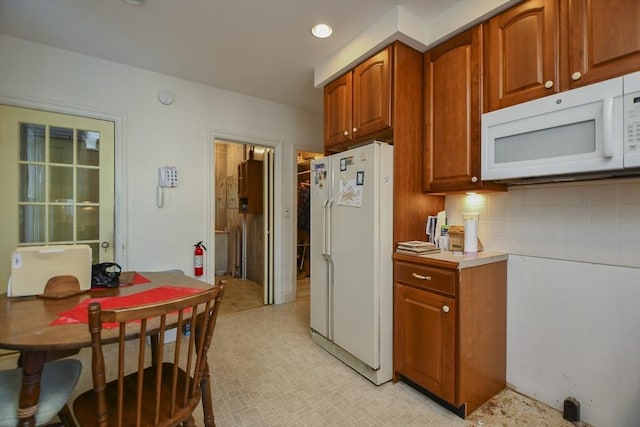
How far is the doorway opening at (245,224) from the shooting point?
12.2 feet

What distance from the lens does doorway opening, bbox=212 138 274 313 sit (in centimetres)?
371

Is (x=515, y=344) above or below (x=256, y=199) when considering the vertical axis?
below

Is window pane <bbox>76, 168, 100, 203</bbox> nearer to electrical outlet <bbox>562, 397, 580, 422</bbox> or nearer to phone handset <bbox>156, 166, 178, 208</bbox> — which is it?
phone handset <bbox>156, 166, 178, 208</bbox>

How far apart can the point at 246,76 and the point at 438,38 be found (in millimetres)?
1835

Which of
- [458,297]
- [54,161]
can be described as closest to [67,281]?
[54,161]

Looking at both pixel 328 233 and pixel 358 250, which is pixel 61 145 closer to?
pixel 328 233

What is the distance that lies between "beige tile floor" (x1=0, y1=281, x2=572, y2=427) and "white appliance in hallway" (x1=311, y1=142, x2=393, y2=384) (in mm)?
158

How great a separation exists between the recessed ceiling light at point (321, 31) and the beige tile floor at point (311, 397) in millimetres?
2577

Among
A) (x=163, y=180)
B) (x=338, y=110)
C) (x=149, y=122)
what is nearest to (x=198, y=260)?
(x=163, y=180)

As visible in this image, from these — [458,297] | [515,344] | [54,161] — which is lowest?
[515,344]

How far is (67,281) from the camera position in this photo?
1491 mm

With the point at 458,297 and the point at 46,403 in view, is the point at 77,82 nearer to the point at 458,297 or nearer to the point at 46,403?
the point at 46,403

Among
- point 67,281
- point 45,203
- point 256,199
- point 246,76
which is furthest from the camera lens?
point 256,199

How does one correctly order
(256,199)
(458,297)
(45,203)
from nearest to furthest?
(458,297) < (45,203) < (256,199)
